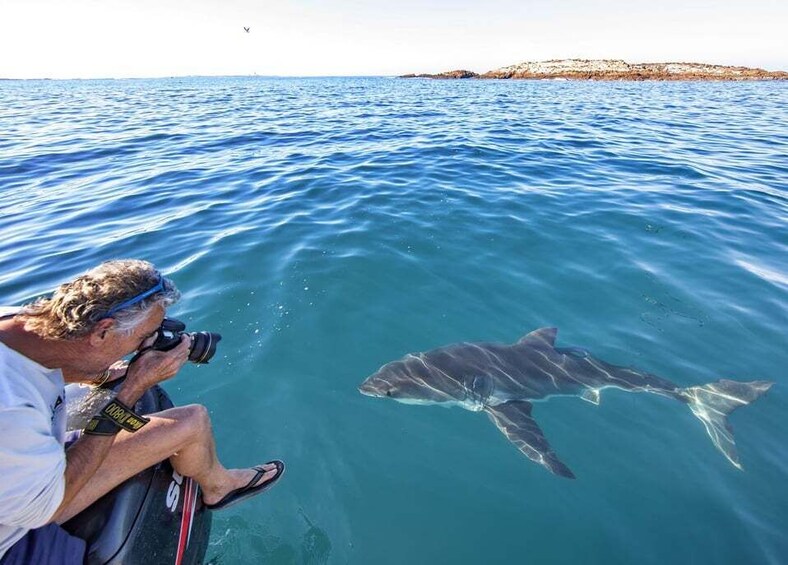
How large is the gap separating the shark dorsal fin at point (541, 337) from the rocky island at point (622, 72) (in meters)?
91.0

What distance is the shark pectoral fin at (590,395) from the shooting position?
6.25 m

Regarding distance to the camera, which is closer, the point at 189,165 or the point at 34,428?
the point at 34,428

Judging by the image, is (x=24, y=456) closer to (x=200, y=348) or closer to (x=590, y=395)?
(x=200, y=348)

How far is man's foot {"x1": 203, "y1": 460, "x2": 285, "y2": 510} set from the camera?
157 inches

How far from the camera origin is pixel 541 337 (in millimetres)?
6875

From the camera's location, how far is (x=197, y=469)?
375 cm

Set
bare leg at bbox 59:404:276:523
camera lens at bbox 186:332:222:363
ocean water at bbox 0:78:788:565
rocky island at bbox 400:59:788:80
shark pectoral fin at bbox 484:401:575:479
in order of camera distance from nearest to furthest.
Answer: bare leg at bbox 59:404:276:523, camera lens at bbox 186:332:222:363, ocean water at bbox 0:78:788:565, shark pectoral fin at bbox 484:401:575:479, rocky island at bbox 400:59:788:80

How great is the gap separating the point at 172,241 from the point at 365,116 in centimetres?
2318

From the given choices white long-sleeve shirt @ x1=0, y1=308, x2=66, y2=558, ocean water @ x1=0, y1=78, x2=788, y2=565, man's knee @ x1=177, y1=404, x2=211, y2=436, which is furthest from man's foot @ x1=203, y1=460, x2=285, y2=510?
white long-sleeve shirt @ x1=0, y1=308, x2=66, y2=558

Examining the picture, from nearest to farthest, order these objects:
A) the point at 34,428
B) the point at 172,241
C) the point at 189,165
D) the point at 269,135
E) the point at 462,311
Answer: the point at 34,428
the point at 462,311
the point at 172,241
the point at 189,165
the point at 269,135

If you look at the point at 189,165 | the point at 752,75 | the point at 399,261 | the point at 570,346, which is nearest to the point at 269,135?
the point at 189,165

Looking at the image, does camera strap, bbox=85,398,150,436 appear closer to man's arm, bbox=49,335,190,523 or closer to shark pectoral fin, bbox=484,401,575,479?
man's arm, bbox=49,335,190,523

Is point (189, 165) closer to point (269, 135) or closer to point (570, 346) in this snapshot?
point (269, 135)

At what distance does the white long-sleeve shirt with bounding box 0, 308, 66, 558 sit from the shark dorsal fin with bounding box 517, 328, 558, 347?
587cm
